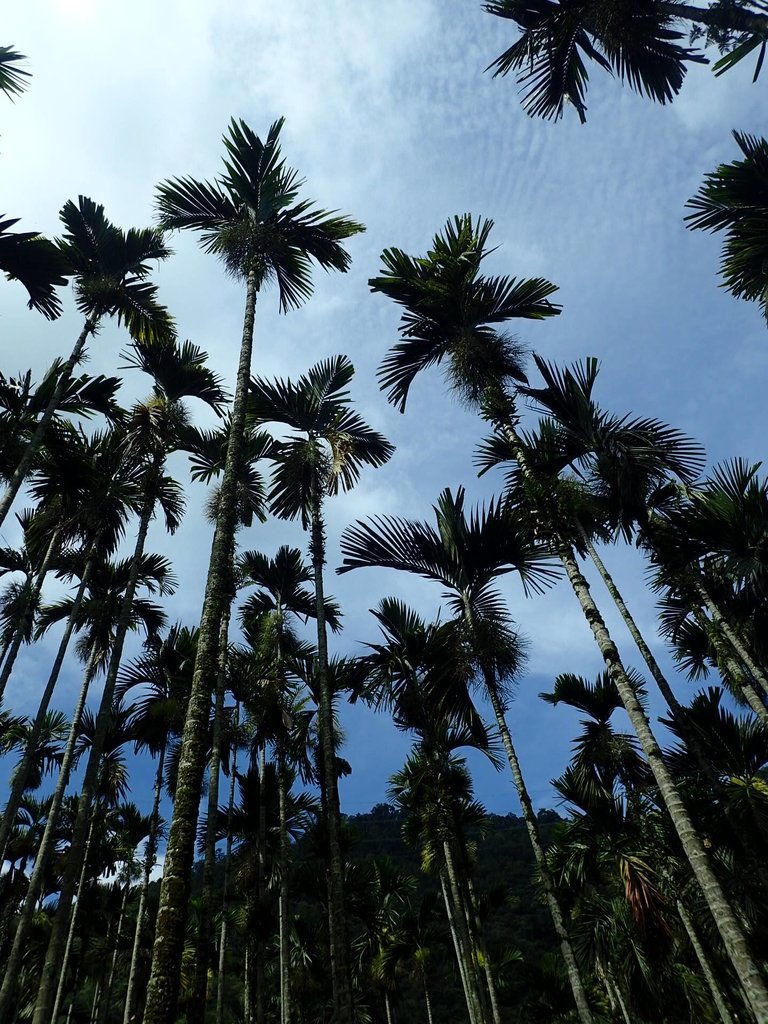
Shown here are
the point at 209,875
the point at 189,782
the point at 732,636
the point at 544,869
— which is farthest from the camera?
the point at 209,875

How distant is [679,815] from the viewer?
6.10 m

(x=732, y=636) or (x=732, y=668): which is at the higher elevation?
(x=732, y=636)

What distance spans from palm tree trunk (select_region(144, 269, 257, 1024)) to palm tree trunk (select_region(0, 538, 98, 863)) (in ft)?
28.0

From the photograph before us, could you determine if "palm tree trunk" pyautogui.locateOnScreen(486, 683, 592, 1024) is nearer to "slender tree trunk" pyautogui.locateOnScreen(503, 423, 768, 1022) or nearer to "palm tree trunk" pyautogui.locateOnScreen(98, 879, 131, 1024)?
"slender tree trunk" pyautogui.locateOnScreen(503, 423, 768, 1022)

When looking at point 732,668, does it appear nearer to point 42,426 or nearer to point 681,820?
point 681,820

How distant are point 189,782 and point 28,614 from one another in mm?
10542

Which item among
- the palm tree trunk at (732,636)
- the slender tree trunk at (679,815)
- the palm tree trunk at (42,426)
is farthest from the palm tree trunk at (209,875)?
the palm tree trunk at (732,636)

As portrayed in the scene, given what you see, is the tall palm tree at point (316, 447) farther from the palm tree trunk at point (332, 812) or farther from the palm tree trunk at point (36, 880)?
the palm tree trunk at point (36, 880)

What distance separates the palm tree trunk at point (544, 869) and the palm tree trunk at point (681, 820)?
2.23 metres

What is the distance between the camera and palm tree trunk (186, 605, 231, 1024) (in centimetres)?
1031

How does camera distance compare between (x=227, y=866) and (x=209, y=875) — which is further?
(x=227, y=866)

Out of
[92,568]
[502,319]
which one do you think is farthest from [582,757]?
[92,568]

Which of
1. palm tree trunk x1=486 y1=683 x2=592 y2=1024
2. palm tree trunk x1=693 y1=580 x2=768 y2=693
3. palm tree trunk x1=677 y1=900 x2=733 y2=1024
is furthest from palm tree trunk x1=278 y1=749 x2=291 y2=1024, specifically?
palm tree trunk x1=693 y1=580 x2=768 y2=693

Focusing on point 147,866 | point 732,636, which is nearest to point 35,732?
point 147,866
